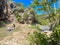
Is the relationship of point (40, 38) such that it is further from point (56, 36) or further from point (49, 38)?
point (56, 36)

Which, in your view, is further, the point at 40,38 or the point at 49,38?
the point at 49,38

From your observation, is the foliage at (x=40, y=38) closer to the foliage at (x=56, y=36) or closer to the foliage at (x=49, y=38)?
the foliage at (x=49, y=38)

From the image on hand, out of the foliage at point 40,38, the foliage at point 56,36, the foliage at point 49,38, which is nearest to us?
the foliage at point 56,36

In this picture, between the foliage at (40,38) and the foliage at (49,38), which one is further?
the foliage at (40,38)

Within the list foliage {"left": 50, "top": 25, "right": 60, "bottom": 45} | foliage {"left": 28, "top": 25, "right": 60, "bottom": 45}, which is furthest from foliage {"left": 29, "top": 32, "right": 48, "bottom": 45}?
foliage {"left": 50, "top": 25, "right": 60, "bottom": 45}

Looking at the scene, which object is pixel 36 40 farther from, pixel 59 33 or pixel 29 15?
pixel 29 15

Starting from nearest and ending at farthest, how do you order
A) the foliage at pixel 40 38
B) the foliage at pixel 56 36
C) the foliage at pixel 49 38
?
1. the foliage at pixel 56 36
2. the foliage at pixel 49 38
3. the foliage at pixel 40 38

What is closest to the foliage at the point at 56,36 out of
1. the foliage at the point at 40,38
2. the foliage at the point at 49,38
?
the foliage at the point at 49,38

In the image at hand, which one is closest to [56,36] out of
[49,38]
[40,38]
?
[49,38]

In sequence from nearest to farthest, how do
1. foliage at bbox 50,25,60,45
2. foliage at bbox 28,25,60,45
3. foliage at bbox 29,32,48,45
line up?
foliage at bbox 50,25,60,45
foliage at bbox 28,25,60,45
foliage at bbox 29,32,48,45

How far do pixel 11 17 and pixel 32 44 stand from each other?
2141cm

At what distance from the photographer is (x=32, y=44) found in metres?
15.4

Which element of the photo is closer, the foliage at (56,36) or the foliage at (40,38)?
the foliage at (56,36)

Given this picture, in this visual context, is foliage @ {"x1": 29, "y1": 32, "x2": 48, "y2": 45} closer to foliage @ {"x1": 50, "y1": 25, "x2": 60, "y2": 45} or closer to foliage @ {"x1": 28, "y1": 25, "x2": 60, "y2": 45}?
foliage @ {"x1": 28, "y1": 25, "x2": 60, "y2": 45}
